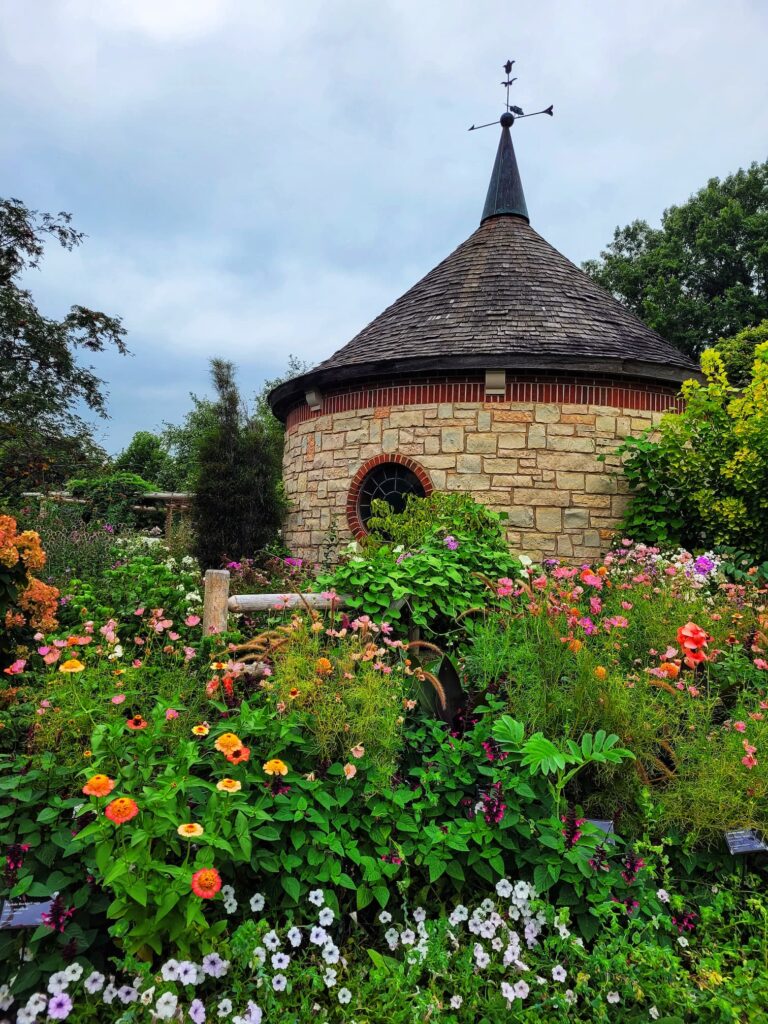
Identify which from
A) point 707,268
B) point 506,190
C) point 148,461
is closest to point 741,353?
point 707,268

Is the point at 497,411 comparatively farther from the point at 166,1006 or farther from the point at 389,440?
the point at 166,1006

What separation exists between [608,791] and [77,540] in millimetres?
6376

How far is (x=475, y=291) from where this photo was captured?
29.5 ft

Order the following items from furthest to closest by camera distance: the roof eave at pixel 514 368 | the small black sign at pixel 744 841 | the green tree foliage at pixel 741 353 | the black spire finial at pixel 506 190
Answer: the green tree foliage at pixel 741 353 → the black spire finial at pixel 506 190 → the roof eave at pixel 514 368 → the small black sign at pixel 744 841

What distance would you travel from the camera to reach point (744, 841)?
7.88 feet

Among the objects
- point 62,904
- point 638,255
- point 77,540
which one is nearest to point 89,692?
point 62,904

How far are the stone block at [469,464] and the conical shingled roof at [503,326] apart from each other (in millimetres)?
1023

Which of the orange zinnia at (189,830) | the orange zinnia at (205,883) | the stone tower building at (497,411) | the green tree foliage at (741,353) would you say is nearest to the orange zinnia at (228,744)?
the orange zinnia at (189,830)

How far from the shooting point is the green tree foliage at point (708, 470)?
A: 6402mm

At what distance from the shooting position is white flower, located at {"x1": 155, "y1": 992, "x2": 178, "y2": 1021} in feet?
5.27

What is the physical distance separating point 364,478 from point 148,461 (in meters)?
21.7

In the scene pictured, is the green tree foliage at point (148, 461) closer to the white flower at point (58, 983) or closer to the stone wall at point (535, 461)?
the stone wall at point (535, 461)

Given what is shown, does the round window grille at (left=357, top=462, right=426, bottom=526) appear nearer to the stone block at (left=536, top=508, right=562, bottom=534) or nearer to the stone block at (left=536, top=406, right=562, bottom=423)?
the stone block at (left=536, top=508, right=562, bottom=534)

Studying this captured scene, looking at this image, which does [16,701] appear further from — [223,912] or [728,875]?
[728,875]
